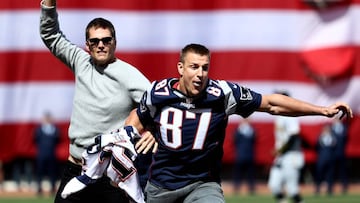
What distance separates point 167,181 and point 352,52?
17620 millimetres

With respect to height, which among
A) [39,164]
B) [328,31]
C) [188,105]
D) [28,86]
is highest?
[188,105]

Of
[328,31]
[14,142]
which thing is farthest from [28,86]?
[328,31]

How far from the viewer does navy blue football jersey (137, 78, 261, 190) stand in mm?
7422

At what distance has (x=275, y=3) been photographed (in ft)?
79.8

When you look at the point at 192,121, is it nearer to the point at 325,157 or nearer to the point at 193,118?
the point at 193,118

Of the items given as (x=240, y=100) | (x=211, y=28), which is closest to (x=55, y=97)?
(x=211, y=28)

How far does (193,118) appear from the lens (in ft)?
24.4

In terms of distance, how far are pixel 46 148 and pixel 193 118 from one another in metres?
16.8

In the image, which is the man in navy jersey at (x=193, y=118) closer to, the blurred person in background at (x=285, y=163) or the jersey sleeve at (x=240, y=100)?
the jersey sleeve at (x=240, y=100)

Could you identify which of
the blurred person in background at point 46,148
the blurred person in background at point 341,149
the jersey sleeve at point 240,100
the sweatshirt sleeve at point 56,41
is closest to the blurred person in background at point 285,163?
the blurred person in background at point 341,149

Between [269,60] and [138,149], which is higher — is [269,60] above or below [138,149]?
below

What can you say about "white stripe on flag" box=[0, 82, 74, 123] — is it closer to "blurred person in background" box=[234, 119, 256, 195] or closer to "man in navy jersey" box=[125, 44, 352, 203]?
"blurred person in background" box=[234, 119, 256, 195]

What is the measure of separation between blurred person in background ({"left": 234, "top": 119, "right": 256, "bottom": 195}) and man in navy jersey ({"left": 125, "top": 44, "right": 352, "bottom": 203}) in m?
16.4

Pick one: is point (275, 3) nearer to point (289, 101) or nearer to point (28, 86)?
point (28, 86)
